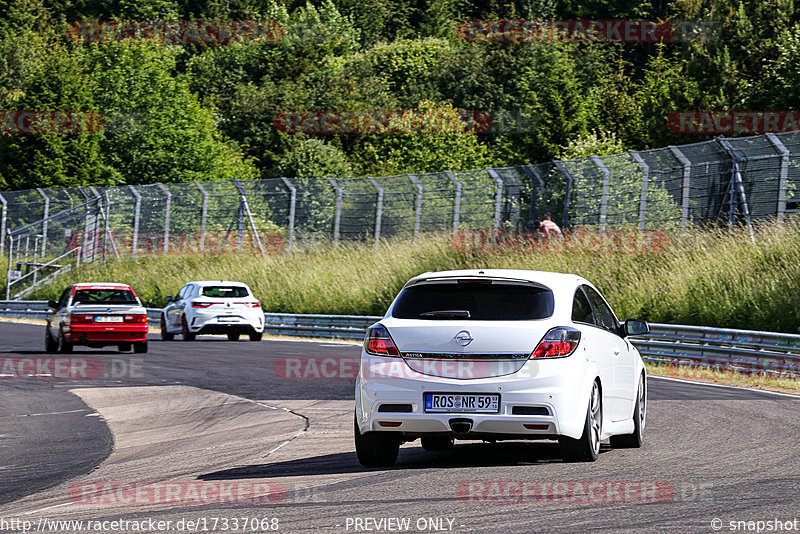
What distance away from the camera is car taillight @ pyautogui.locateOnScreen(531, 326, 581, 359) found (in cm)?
939

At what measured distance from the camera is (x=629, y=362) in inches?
444

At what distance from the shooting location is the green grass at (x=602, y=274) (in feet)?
74.1

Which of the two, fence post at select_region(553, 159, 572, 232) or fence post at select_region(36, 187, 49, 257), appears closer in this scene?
fence post at select_region(553, 159, 572, 232)

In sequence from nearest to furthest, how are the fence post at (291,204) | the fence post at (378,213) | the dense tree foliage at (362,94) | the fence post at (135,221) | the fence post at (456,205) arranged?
the fence post at (456,205)
the fence post at (378,213)
the fence post at (291,204)
the fence post at (135,221)
the dense tree foliage at (362,94)

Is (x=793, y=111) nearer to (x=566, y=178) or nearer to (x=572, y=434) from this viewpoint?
(x=566, y=178)

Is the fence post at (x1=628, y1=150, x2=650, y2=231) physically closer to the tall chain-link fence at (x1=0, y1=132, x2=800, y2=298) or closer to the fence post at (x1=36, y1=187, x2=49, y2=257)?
the tall chain-link fence at (x1=0, y1=132, x2=800, y2=298)

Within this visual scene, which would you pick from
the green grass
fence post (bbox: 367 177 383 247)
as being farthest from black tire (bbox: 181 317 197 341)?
fence post (bbox: 367 177 383 247)

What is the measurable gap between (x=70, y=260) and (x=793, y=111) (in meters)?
27.9

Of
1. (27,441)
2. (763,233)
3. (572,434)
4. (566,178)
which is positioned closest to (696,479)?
(572,434)
